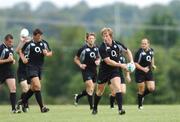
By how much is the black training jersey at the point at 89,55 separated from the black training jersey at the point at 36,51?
2.82 metres

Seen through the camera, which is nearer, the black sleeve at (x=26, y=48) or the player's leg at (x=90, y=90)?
the black sleeve at (x=26, y=48)

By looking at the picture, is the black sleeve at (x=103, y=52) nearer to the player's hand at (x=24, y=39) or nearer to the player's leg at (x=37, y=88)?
the player's leg at (x=37, y=88)

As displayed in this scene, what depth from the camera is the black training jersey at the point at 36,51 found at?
29.1 metres

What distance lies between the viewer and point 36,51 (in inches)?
1147

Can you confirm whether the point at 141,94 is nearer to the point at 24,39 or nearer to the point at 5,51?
the point at 5,51

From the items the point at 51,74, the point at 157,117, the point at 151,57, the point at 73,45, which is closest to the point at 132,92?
the point at 51,74

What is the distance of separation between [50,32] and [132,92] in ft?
246

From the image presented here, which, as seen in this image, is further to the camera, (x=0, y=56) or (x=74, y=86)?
(x=74, y=86)

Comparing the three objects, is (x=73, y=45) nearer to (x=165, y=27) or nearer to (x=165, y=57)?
(x=165, y=27)

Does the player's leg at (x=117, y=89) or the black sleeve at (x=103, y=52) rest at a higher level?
the black sleeve at (x=103, y=52)

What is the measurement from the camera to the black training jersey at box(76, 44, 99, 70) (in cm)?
3172

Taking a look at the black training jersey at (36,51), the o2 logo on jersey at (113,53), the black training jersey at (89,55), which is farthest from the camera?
the black training jersey at (89,55)

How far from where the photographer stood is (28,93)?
3100cm

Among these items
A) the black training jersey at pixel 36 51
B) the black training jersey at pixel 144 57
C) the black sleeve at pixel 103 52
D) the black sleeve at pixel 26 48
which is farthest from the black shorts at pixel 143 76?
the black sleeve at pixel 103 52
